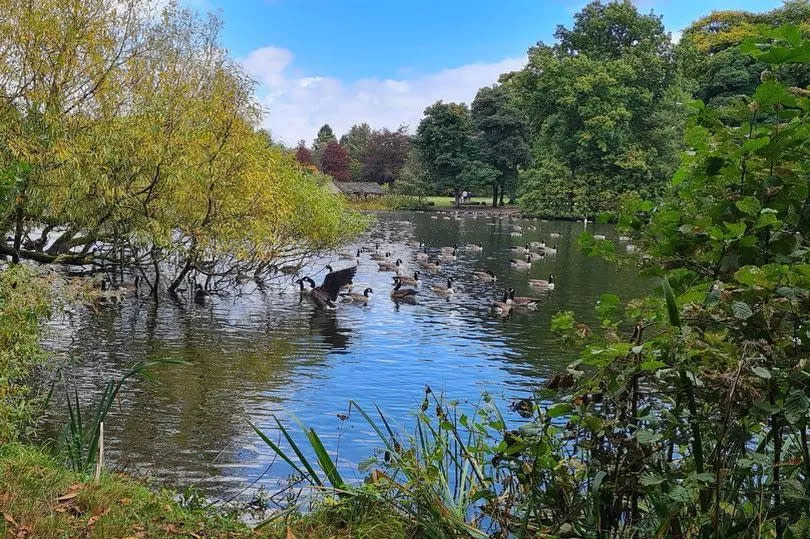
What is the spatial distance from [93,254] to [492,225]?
46.3 metres

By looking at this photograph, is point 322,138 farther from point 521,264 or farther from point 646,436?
point 646,436

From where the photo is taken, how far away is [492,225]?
63.0 metres

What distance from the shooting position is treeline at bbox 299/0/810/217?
65.4m

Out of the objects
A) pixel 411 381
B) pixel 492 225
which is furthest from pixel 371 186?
pixel 411 381

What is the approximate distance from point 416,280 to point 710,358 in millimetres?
24832

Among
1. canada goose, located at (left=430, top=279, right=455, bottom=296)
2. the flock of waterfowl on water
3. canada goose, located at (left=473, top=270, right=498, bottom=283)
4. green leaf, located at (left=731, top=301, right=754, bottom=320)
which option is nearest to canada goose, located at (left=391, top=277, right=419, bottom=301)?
the flock of waterfowl on water

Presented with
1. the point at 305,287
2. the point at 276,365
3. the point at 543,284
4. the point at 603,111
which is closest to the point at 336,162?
the point at 603,111

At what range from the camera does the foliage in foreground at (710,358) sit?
3008 mm

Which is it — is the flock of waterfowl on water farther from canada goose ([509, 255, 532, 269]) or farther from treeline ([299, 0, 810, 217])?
treeline ([299, 0, 810, 217])

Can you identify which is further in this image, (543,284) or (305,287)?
(543,284)

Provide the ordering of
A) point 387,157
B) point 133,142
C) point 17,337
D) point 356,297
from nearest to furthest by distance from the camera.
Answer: point 17,337, point 133,142, point 356,297, point 387,157

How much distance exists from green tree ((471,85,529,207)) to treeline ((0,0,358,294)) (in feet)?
207

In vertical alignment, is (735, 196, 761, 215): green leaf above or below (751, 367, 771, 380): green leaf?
above

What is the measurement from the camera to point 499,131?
3376 inches
